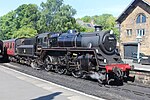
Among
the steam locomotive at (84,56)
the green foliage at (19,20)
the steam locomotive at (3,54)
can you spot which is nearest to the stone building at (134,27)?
the steam locomotive at (3,54)

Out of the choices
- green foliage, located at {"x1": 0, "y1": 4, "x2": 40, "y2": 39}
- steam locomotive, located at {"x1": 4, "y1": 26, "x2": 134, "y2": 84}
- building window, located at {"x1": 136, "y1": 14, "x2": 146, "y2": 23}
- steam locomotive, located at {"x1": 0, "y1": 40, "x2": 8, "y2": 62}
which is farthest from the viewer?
green foliage, located at {"x1": 0, "y1": 4, "x2": 40, "y2": 39}

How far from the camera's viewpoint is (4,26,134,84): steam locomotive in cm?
1461

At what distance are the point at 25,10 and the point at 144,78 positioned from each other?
186ft

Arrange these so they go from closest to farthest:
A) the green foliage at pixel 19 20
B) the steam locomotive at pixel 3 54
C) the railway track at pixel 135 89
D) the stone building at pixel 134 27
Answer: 1. the railway track at pixel 135 89
2. the steam locomotive at pixel 3 54
3. the stone building at pixel 134 27
4. the green foliage at pixel 19 20

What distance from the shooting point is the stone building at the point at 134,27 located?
41.0 meters

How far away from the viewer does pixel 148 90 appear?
1300 centimetres

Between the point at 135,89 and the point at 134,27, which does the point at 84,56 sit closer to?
the point at 135,89

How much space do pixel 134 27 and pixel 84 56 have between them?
2925cm

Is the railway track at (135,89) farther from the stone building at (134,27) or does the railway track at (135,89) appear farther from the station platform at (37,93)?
the stone building at (134,27)

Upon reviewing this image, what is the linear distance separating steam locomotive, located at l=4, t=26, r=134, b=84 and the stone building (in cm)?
2350

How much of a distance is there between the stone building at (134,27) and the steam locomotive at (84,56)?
925 inches

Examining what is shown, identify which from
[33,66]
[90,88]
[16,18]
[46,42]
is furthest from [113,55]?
[16,18]

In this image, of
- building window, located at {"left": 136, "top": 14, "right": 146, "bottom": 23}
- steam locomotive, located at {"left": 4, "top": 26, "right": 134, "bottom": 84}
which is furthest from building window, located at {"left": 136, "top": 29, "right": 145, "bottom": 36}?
steam locomotive, located at {"left": 4, "top": 26, "right": 134, "bottom": 84}

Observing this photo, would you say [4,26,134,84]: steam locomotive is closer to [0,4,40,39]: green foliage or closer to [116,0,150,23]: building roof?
[116,0,150,23]: building roof
